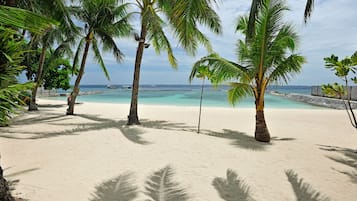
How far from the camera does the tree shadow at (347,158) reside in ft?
Result: 15.7

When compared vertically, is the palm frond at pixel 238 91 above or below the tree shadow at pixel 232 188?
above

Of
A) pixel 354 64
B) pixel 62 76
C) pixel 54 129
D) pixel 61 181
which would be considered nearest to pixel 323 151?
pixel 354 64

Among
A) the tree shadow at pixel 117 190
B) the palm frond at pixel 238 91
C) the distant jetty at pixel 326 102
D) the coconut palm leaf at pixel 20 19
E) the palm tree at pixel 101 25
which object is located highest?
the palm tree at pixel 101 25

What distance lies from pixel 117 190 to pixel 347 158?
5290 millimetres

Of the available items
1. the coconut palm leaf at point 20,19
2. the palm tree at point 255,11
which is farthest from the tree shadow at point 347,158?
the coconut palm leaf at point 20,19

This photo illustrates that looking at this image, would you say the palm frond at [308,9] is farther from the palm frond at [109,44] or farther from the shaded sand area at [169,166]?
the palm frond at [109,44]

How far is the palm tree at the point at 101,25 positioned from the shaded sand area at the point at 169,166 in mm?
4545

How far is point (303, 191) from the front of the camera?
3.93 metres

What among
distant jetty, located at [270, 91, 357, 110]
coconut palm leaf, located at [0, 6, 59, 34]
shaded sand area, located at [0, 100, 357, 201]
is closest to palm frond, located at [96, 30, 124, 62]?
shaded sand area, located at [0, 100, 357, 201]

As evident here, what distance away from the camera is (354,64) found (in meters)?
6.29

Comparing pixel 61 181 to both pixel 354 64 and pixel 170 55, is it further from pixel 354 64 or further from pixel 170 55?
pixel 170 55

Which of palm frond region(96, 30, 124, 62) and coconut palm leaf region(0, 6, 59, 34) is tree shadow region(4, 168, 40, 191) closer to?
coconut palm leaf region(0, 6, 59, 34)

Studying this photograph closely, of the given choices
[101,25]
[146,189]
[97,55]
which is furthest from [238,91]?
[97,55]

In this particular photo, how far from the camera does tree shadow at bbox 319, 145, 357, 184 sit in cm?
479
